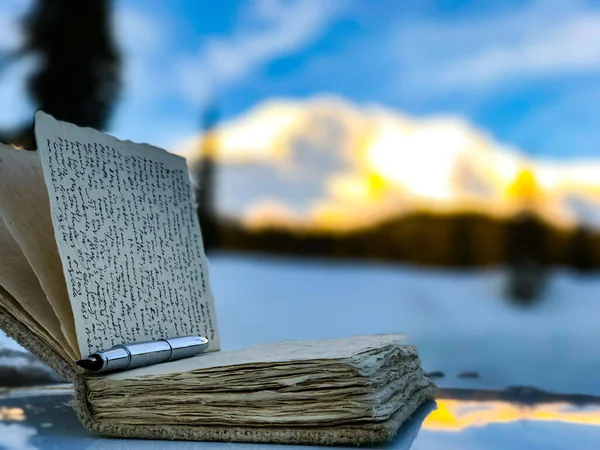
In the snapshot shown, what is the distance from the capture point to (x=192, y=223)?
0.76m

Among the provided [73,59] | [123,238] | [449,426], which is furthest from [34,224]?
[73,59]

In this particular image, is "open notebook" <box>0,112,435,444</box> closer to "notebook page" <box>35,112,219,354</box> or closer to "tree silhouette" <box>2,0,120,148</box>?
"notebook page" <box>35,112,219,354</box>

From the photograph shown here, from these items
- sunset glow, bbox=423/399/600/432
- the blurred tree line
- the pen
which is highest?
the blurred tree line

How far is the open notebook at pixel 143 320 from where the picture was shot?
48 centimetres

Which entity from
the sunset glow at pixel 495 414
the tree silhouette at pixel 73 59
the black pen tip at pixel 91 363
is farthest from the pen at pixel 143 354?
the tree silhouette at pixel 73 59

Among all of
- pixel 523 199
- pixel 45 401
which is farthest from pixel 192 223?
pixel 523 199

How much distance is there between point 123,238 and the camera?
633 mm

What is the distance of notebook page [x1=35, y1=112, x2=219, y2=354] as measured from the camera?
0.57 meters

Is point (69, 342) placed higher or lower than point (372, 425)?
higher

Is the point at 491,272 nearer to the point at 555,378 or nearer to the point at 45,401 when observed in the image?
the point at 555,378

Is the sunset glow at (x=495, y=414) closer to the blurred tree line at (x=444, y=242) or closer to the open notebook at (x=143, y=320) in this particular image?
the open notebook at (x=143, y=320)

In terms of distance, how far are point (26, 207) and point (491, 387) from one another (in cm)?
56

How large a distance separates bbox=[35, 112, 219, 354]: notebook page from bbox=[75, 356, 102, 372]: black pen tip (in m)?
0.02

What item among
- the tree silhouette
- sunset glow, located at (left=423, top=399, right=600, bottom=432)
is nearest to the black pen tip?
sunset glow, located at (left=423, top=399, right=600, bottom=432)
